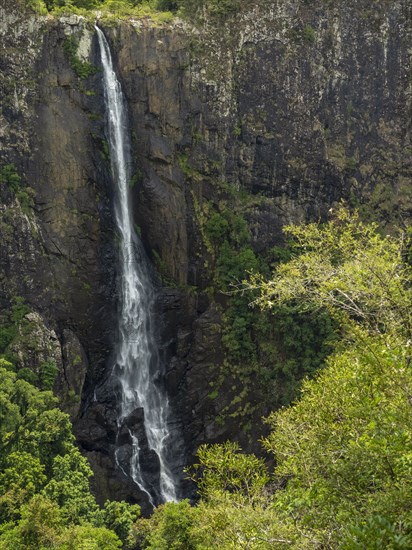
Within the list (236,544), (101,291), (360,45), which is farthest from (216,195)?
(236,544)

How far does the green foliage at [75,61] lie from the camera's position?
22.2m

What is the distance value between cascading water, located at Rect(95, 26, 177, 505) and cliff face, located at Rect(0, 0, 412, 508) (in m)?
0.44

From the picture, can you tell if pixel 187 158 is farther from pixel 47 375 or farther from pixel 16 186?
pixel 47 375

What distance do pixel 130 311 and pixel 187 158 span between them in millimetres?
6601

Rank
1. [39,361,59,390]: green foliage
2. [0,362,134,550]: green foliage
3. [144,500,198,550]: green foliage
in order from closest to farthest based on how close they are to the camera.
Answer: [0,362,134,550]: green foliage, [144,500,198,550]: green foliage, [39,361,59,390]: green foliage

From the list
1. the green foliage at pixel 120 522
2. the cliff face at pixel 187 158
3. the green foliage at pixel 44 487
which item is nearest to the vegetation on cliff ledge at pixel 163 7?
the cliff face at pixel 187 158

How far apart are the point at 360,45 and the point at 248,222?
9.00m

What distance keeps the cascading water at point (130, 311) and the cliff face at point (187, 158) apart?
1.45ft

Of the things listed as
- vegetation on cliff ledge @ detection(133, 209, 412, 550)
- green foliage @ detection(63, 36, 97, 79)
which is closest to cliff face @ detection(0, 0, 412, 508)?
green foliage @ detection(63, 36, 97, 79)

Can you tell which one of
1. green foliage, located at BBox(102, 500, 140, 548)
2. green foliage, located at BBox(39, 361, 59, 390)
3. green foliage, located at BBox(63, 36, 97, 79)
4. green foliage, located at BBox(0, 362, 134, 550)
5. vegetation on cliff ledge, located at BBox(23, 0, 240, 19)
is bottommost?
green foliage, located at BBox(102, 500, 140, 548)

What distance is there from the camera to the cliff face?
21.5 meters

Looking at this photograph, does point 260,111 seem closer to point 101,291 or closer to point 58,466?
point 101,291

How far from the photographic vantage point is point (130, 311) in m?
23.0

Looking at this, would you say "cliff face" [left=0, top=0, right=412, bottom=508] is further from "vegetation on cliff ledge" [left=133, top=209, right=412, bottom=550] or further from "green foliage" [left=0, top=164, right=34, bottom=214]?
"vegetation on cliff ledge" [left=133, top=209, right=412, bottom=550]
